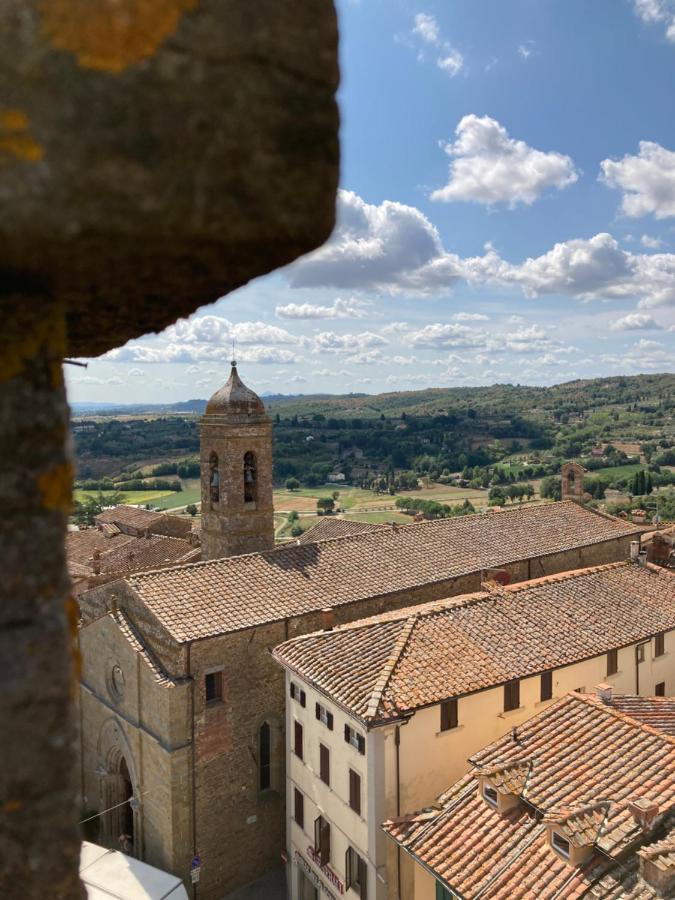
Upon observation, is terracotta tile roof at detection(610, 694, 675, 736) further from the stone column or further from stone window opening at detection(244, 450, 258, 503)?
the stone column

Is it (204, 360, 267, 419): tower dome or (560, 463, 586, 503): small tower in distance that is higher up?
(204, 360, 267, 419): tower dome

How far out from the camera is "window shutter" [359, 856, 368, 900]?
1339 cm

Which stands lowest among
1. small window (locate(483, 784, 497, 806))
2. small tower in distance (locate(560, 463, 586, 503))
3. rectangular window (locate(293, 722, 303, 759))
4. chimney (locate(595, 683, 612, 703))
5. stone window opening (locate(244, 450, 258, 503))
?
rectangular window (locate(293, 722, 303, 759))

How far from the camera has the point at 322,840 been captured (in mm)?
15156

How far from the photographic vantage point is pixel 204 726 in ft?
53.3

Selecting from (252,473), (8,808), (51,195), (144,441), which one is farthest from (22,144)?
(144,441)

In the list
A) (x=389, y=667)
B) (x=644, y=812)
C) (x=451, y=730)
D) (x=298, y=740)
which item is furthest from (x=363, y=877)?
(x=644, y=812)

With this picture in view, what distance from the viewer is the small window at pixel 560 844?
1032 cm

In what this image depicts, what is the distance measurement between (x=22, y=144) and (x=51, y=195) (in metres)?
0.09

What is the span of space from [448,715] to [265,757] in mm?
5887

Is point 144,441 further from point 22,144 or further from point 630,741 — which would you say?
point 22,144

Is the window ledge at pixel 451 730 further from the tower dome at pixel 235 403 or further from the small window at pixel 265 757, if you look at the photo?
the tower dome at pixel 235 403

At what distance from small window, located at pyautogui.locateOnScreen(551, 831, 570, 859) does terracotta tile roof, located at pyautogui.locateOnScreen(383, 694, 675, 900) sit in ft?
0.43

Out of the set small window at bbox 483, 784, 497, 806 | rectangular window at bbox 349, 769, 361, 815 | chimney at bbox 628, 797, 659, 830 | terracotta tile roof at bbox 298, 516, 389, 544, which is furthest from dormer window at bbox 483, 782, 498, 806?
terracotta tile roof at bbox 298, 516, 389, 544
